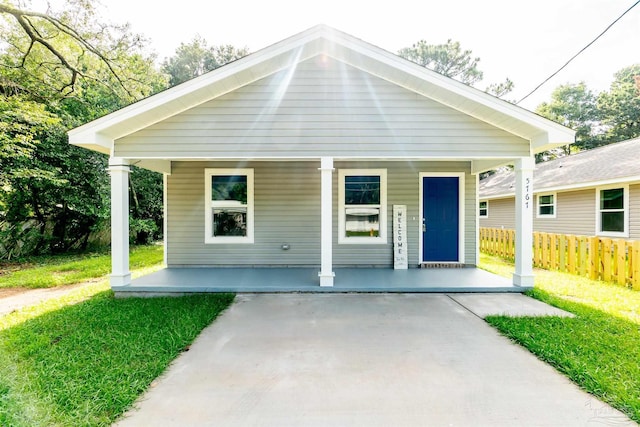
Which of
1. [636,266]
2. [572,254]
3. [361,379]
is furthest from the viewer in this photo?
[572,254]

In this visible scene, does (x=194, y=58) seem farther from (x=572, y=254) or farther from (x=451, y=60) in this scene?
(x=572, y=254)

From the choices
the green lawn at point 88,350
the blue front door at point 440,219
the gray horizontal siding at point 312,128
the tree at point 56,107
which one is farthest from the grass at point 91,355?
the tree at point 56,107

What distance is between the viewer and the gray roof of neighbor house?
8559mm

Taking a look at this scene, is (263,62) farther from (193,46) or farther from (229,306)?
(193,46)

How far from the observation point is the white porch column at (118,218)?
5227 mm

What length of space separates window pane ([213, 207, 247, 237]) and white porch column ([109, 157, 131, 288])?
7.03 ft

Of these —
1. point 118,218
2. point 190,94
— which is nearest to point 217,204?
point 118,218

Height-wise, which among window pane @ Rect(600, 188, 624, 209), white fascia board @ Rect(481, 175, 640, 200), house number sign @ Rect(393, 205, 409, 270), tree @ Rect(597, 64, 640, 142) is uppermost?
tree @ Rect(597, 64, 640, 142)

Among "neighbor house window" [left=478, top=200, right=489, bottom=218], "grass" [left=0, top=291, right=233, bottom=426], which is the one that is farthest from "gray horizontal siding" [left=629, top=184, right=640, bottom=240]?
"grass" [left=0, top=291, right=233, bottom=426]

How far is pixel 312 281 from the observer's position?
5.80 m

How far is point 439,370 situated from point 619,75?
121ft

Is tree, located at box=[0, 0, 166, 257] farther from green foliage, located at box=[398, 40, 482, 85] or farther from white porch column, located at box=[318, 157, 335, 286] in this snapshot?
green foliage, located at box=[398, 40, 482, 85]

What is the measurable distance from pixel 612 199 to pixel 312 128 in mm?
9679

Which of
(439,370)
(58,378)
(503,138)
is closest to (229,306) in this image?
(58,378)
